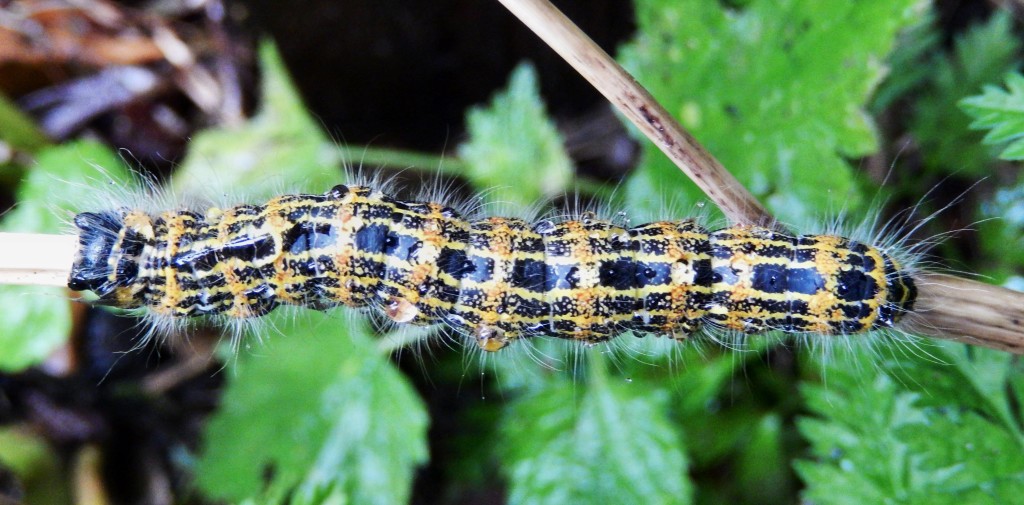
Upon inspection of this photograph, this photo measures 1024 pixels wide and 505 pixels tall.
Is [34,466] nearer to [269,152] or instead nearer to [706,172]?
[269,152]

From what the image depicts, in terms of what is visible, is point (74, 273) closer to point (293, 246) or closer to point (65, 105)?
point (293, 246)

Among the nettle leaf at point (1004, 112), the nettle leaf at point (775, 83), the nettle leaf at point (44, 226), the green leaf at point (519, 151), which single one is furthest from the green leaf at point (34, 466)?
the nettle leaf at point (1004, 112)

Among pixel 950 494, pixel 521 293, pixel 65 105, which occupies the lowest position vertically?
pixel 950 494

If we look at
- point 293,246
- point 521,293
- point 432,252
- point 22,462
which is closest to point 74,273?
point 293,246

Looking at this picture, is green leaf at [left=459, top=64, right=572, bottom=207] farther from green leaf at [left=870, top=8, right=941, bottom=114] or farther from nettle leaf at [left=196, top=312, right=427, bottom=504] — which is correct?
green leaf at [left=870, top=8, right=941, bottom=114]

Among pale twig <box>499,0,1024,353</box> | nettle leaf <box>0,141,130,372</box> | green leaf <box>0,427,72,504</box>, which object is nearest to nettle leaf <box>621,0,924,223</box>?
pale twig <box>499,0,1024,353</box>
